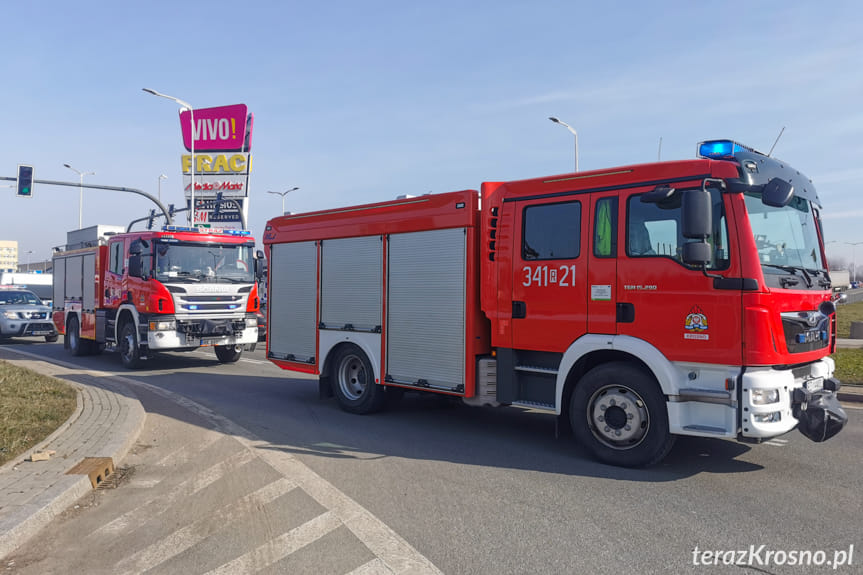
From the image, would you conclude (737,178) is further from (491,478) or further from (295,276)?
(295,276)

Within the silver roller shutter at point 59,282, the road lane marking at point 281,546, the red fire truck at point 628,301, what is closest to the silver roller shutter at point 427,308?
the red fire truck at point 628,301

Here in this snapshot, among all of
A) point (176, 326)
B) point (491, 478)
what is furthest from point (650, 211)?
point (176, 326)

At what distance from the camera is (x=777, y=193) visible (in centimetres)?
567

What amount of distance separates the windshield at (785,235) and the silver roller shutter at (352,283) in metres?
4.50

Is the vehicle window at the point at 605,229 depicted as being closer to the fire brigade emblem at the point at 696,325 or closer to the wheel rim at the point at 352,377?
the fire brigade emblem at the point at 696,325

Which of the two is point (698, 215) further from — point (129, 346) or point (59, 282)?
point (59, 282)

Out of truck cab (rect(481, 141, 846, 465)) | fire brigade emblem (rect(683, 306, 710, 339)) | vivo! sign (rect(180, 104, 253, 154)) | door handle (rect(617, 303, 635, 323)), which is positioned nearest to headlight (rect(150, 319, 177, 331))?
truck cab (rect(481, 141, 846, 465))

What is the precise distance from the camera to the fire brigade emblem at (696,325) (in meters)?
5.71

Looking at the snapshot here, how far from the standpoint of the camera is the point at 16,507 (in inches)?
195

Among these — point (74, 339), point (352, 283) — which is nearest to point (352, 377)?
point (352, 283)

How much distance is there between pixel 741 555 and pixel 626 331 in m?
2.42

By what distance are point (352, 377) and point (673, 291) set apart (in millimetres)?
4852

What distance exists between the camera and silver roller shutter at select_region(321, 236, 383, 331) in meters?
8.75

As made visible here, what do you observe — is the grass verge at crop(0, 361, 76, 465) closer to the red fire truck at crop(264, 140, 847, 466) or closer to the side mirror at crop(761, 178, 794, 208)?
the red fire truck at crop(264, 140, 847, 466)
